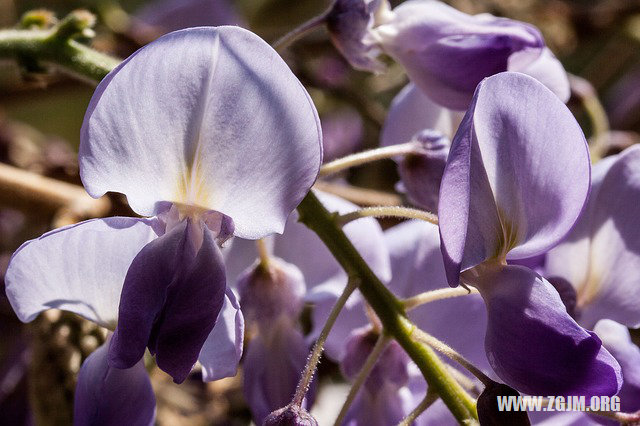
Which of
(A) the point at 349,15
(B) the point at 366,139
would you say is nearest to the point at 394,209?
(A) the point at 349,15

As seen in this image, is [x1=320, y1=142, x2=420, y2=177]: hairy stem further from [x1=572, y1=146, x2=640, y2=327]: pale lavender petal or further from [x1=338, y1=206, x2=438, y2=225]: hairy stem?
[x1=572, y1=146, x2=640, y2=327]: pale lavender petal

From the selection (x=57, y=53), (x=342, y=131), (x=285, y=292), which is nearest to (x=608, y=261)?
(x=285, y=292)

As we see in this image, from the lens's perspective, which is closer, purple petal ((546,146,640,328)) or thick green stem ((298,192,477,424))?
thick green stem ((298,192,477,424))

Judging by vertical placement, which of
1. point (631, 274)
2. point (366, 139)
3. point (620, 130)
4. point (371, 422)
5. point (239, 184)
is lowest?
point (366, 139)

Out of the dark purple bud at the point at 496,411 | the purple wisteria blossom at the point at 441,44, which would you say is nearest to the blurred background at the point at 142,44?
the purple wisteria blossom at the point at 441,44

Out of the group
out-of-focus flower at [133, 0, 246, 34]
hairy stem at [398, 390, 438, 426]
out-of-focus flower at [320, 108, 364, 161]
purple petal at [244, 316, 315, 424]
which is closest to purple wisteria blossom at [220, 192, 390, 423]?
purple petal at [244, 316, 315, 424]

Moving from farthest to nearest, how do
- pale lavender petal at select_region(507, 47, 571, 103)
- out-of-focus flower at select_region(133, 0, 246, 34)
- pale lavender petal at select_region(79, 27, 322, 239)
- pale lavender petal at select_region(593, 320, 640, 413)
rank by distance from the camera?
out-of-focus flower at select_region(133, 0, 246, 34), pale lavender petal at select_region(507, 47, 571, 103), pale lavender petal at select_region(593, 320, 640, 413), pale lavender petal at select_region(79, 27, 322, 239)

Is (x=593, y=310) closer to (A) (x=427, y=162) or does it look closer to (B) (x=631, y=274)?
(B) (x=631, y=274)
